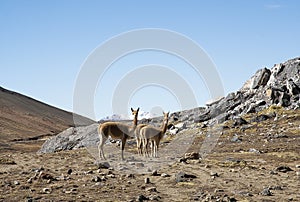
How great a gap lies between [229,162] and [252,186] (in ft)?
21.5

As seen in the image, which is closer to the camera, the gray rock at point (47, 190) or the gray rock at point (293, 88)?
the gray rock at point (47, 190)

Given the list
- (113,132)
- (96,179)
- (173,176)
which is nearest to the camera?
(96,179)

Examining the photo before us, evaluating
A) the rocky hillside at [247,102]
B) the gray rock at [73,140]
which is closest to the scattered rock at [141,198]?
the rocky hillside at [247,102]

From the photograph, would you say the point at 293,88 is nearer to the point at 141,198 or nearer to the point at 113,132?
the point at 113,132

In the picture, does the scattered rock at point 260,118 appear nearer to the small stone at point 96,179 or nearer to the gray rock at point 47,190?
the small stone at point 96,179

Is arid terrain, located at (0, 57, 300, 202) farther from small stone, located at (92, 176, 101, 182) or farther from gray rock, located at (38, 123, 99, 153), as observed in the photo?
gray rock, located at (38, 123, 99, 153)

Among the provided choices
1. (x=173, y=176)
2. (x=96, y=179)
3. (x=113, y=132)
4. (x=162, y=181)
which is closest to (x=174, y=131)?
(x=113, y=132)

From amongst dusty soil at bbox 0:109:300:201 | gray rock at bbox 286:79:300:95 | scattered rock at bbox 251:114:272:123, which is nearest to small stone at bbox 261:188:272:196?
dusty soil at bbox 0:109:300:201

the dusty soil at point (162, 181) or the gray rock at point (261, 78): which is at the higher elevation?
the gray rock at point (261, 78)

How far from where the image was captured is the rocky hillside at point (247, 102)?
60969 millimetres

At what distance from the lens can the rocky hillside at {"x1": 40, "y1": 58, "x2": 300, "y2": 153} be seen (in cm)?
6097

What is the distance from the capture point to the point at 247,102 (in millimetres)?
73188

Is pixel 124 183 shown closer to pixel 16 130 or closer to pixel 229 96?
pixel 229 96

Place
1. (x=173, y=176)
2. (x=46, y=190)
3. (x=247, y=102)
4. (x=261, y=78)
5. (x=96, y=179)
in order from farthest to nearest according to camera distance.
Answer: (x=261, y=78), (x=247, y=102), (x=173, y=176), (x=96, y=179), (x=46, y=190)
